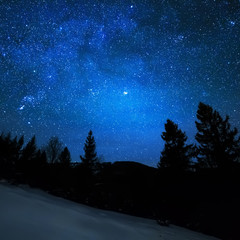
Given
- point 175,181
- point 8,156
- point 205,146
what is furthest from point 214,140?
point 8,156

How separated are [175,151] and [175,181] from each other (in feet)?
24.9

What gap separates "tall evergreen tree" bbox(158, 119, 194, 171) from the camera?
62.2 feet

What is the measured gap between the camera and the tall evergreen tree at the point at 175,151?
19.0 metres

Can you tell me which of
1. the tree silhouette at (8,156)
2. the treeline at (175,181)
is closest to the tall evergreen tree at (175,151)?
the treeline at (175,181)

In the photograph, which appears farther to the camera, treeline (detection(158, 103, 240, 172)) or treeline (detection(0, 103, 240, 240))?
treeline (detection(158, 103, 240, 172))

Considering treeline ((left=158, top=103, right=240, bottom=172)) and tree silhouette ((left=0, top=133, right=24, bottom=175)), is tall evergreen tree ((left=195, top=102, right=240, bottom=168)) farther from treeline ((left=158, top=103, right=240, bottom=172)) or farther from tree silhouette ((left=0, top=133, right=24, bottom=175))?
tree silhouette ((left=0, top=133, right=24, bottom=175))

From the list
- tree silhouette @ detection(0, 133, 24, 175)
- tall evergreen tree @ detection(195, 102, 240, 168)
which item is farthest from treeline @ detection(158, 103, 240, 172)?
tree silhouette @ detection(0, 133, 24, 175)

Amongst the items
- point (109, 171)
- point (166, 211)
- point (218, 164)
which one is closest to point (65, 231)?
point (166, 211)

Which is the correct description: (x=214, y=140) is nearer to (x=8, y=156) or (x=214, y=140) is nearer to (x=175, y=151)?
(x=175, y=151)

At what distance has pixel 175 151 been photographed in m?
19.7

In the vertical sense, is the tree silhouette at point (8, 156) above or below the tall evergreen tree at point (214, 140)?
below

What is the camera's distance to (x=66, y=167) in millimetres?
16781

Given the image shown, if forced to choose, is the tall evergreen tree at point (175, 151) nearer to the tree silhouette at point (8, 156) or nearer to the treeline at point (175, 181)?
the treeline at point (175, 181)

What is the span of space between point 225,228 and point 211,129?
423 inches
